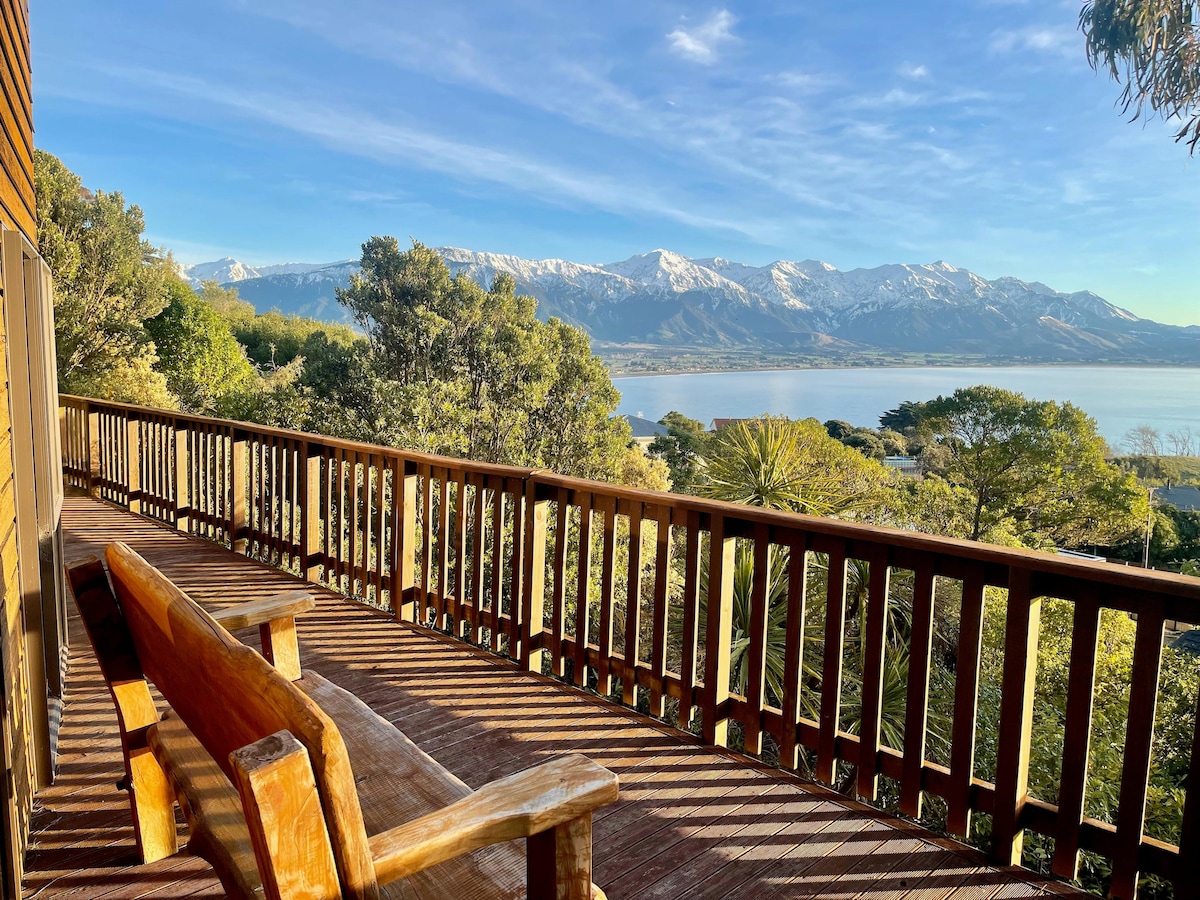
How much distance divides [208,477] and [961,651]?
6.25m

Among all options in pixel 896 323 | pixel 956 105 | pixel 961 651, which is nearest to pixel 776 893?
pixel 961 651

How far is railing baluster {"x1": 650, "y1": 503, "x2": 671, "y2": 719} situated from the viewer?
2926mm

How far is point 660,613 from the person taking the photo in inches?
125

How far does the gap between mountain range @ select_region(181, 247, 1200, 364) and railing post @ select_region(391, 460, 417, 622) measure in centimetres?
6863

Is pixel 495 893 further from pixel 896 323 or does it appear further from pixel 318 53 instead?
pixel 896 323

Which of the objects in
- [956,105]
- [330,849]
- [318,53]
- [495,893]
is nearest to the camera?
[330,849]

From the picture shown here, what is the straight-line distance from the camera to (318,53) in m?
36.7

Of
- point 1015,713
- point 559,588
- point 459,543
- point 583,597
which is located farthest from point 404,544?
point 1015,713

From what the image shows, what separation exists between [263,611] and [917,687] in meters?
1.98

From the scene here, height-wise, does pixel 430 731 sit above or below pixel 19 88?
below

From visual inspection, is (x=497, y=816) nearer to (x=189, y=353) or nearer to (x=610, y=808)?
(x=610, y=808)

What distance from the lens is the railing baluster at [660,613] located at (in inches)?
115

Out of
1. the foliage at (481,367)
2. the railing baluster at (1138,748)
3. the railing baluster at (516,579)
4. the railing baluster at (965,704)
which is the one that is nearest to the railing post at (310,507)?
the railing baluster at (516,579)

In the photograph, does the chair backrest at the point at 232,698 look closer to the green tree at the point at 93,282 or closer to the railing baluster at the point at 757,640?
the railing baluster at the point at 757,640
